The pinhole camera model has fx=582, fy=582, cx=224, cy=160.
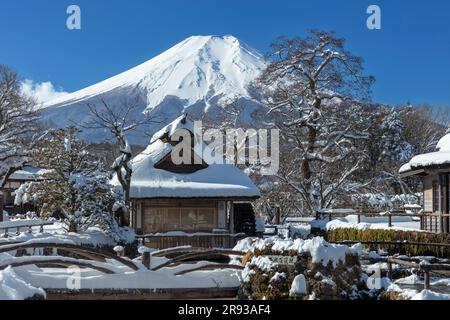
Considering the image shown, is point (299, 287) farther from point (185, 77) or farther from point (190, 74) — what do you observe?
point (185, 77)

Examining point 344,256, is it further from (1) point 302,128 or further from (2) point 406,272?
(1) point 302,128

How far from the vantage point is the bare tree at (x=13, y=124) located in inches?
1240

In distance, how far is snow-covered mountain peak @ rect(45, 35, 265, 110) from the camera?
51638mm

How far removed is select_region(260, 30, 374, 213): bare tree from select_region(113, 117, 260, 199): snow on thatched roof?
7.18 metres

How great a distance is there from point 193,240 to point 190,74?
40.1m

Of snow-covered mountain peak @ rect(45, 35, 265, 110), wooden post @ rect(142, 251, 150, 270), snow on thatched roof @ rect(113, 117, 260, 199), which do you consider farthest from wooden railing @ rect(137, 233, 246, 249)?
snow-covered mountain peak @ rect(45, 35, 265, 110)

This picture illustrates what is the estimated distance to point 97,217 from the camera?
16750mm

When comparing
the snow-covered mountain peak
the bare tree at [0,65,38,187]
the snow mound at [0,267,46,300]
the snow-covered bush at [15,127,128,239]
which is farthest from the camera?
the snow-covered mountain peak

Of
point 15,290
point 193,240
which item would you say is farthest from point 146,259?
point 193,240

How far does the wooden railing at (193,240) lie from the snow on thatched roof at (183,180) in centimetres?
146

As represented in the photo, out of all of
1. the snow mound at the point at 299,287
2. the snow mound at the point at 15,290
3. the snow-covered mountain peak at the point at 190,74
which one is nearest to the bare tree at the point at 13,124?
the snow-covered mountain peak at the point at 190,74

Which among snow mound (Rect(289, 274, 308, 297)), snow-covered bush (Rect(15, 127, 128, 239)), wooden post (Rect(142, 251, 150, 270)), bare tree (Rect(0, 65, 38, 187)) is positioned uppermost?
bare tree (Rect(0, 65, 38, 187))

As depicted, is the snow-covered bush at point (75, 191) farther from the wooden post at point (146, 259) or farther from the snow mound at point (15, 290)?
the snow mound at point (15, 290)

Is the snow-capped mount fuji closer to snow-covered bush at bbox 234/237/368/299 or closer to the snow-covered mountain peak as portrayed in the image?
the snow-covered mountain peak
